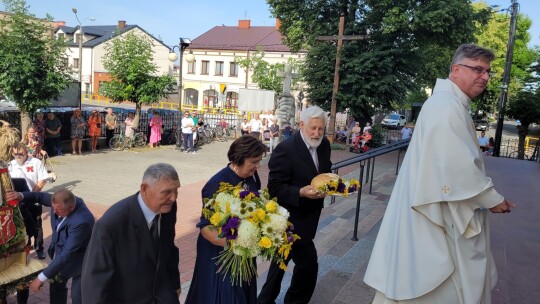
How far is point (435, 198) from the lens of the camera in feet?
7.39

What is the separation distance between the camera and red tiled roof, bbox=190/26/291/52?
48.8 metres

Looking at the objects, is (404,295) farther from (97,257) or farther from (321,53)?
(321,53)

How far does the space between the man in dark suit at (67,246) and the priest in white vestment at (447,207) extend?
2648 millimetres

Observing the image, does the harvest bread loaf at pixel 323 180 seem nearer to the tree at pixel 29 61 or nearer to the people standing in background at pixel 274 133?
the tree at pixel 29 61

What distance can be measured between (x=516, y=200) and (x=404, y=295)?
596cm

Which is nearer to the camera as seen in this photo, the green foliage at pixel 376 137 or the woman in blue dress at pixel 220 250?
the woman in blue dress at pixel 220 250

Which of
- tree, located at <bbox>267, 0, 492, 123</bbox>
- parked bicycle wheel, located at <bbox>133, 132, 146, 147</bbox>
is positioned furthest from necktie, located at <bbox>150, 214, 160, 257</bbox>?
tree, located at <bbox>267, 0, 492, 123</bbox>

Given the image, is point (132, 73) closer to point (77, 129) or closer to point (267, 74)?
point (77, 129)

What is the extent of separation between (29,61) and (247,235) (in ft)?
39.3

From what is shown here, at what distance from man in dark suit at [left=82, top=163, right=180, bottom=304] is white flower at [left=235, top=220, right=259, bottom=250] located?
45cm

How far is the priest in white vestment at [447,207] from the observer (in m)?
2.25

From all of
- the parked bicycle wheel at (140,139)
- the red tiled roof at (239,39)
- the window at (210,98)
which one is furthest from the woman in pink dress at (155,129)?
the window at (210,98)

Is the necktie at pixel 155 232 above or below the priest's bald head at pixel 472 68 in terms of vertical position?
below

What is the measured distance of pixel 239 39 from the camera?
51219mm
